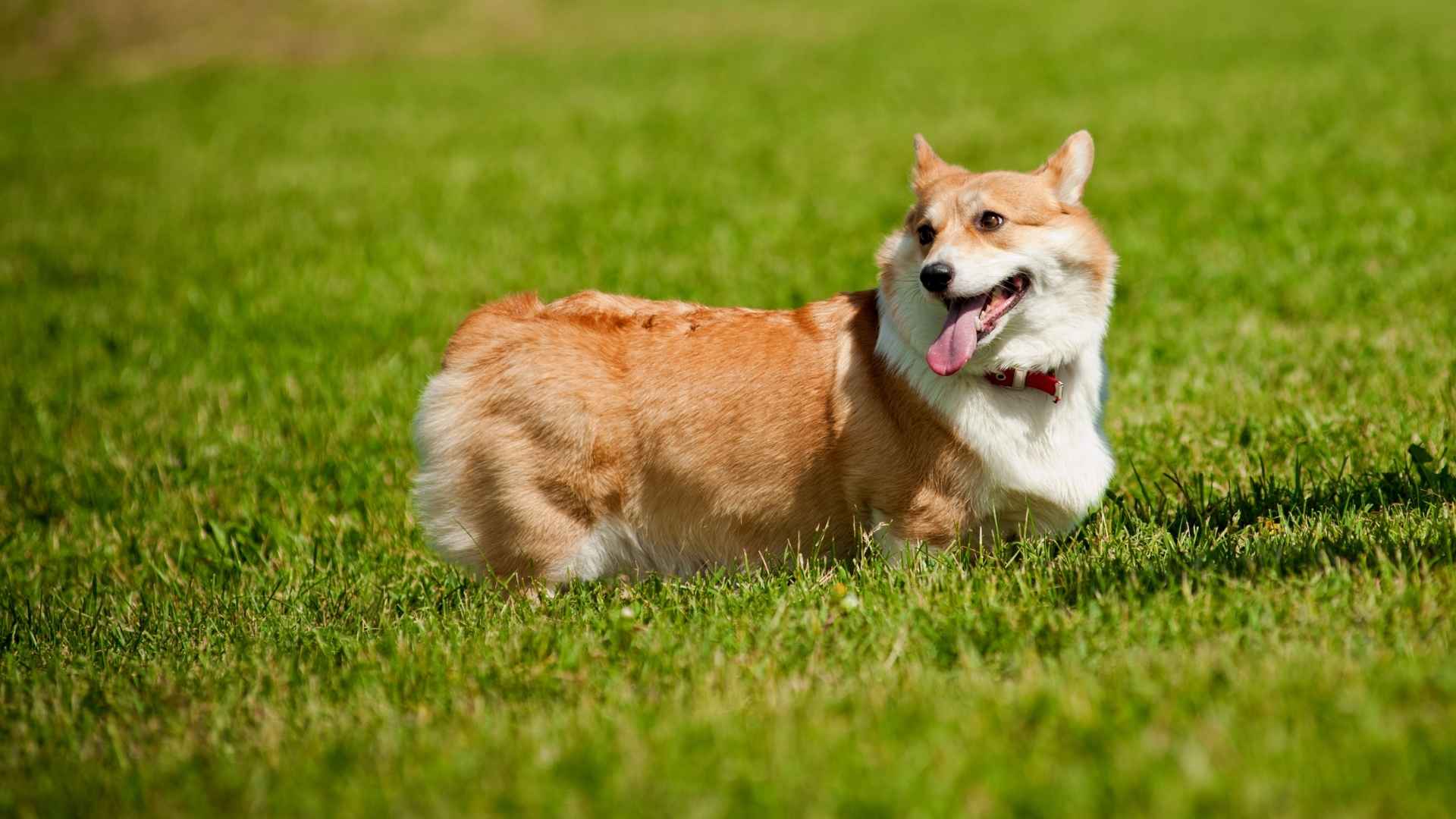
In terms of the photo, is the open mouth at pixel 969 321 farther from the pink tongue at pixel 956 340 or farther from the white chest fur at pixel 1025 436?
the white chest fur at pixel 1025 436

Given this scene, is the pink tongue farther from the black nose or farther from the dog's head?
the black nose

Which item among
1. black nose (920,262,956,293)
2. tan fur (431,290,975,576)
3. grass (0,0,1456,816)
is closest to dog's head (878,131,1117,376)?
black nose (920,262,956,293)

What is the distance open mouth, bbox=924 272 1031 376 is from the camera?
11.9ft

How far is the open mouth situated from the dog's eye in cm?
18

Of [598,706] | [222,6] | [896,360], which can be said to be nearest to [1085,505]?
[896,360]

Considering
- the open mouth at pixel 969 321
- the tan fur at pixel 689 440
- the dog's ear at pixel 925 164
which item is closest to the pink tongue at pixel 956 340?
the open mouth at pixel 969 321

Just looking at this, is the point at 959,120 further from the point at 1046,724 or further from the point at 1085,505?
the point at 1046,724

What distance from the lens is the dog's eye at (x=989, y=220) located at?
3.77m

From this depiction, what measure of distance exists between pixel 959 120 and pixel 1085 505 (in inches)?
393

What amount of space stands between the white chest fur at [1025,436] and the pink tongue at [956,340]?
12cm

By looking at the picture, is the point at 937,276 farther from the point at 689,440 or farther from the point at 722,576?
the point at 722,576

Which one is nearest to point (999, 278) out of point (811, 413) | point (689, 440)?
point (811, 413)

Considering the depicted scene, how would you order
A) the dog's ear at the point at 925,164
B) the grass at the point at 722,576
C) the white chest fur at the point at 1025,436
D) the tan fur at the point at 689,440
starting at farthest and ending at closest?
1. the dog's ear at the point at 925,164
2. the tan fur at the point at 689,440
3. the white chest fur at the point at 1025,436
4. the grass at the point at 722,576

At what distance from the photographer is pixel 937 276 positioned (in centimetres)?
361
